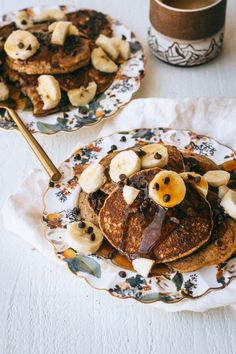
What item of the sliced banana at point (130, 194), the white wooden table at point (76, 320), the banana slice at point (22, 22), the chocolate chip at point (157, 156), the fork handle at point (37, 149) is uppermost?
the banana slice at point (22, 22)

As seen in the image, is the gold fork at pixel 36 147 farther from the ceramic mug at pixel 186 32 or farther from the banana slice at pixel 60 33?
the ceramic mug at pixel 186 32

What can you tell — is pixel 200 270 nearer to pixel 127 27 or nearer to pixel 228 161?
pixel 228 161

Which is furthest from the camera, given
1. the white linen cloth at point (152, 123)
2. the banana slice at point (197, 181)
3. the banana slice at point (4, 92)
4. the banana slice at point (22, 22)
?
the banana slice at point (22, 22)

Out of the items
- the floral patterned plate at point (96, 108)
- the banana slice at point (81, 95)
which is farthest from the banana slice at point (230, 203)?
the banana slice at point (81, 95)

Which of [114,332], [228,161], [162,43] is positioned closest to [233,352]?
[114,332]

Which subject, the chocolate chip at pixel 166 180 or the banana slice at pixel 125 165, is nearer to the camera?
the chocolate chip at pixel 166 180

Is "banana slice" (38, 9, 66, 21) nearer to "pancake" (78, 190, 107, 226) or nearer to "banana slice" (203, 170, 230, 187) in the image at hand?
"pancake" (78, 190, 107, 226)

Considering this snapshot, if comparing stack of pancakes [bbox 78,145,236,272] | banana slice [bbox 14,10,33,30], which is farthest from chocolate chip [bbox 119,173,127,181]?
banana slice [bbox 14,10,33,30]
